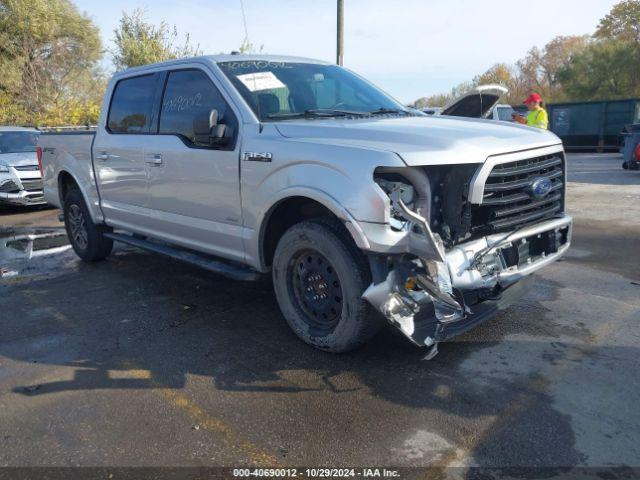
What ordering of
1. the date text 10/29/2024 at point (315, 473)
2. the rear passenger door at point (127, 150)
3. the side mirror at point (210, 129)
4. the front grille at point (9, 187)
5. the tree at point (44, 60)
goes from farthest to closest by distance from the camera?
the tree at point (44, 60)
the front grille at point (9, 187)
the rear passenger door at point (127, 150)
the side mirror at point (210, 129)
the date text 10/29/2024 at point (315, 473)

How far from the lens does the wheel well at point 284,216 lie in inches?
153

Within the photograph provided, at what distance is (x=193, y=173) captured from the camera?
4523mm

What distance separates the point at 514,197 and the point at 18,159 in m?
10.2

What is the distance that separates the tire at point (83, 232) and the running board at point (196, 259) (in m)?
0.41

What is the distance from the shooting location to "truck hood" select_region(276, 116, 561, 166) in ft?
10.6

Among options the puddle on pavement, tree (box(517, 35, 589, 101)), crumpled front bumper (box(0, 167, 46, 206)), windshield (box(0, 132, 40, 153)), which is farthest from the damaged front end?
tree (box(517, 35, 589, 101))

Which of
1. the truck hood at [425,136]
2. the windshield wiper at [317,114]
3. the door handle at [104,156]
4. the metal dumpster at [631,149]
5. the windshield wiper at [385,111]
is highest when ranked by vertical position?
the windshield wiper at [385,111]

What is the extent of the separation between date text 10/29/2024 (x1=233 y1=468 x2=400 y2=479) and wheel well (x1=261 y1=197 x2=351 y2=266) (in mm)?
1666

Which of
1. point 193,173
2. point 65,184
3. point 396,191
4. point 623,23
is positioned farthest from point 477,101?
point 623,23

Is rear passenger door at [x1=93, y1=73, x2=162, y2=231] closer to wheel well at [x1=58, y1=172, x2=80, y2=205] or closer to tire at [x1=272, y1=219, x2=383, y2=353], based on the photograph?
wheel well at [x1=58, y1=172, x2=80, y2=205]

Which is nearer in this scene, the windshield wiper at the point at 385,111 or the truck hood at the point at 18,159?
the windshield wiper at the point at 385,111

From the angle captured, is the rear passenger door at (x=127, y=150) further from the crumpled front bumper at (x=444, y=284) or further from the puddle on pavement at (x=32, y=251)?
the crumpled front bumper at (x=444, y=284)

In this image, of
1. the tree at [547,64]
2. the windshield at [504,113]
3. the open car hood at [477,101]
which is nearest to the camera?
the open car hood at [477,101]

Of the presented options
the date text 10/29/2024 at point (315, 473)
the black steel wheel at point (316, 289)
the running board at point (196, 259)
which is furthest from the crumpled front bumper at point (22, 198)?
the date text 10/29/2024 at point (315, 473)
